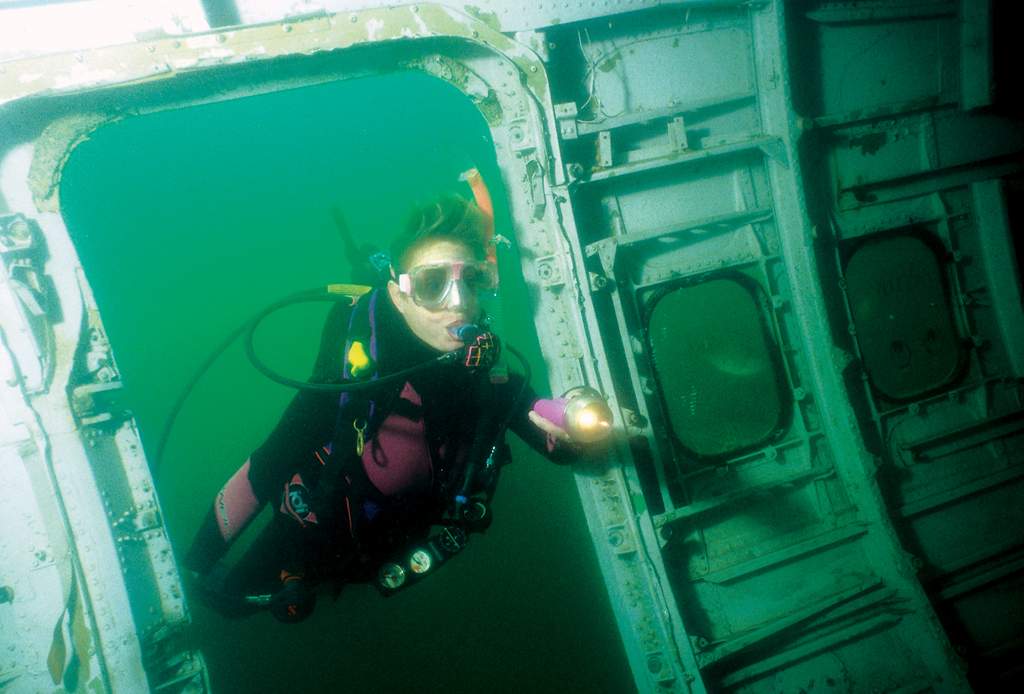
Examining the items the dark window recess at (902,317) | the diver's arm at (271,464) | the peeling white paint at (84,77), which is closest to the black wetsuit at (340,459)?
the diver's arm at (271,464)

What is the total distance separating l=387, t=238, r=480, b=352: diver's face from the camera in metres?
2.54

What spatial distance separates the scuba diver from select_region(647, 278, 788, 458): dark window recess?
0.74m

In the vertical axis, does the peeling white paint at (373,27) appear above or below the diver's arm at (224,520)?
above

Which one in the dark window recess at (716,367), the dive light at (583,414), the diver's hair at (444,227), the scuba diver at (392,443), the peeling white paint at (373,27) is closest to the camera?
the dive light at (583,414)

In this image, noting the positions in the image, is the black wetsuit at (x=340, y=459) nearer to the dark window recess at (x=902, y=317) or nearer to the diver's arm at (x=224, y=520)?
the diver's arm at (x=224, y=520)

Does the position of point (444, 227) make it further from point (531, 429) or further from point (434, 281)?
point (531, 429)

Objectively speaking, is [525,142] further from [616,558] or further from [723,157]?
[616,558]

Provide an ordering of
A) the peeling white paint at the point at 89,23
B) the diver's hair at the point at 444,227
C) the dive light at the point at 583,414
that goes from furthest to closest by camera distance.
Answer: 1. the diver's hair at the point at 444,227
2. the peeling white paint at the point at 89,23
3. the dive light at the point at 583,414

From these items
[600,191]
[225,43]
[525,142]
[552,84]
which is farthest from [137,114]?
[600,191]

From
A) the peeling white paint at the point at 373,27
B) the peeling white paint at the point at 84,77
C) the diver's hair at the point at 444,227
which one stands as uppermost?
the peeling white paint at the point at 373,27

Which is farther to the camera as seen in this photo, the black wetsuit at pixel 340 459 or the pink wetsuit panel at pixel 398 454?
the pink wetsuit panel at pixel 398 454

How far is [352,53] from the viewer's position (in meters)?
2.34

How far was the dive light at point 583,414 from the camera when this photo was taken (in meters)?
1.96

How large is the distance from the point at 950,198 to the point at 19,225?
532 cm
